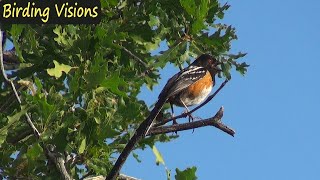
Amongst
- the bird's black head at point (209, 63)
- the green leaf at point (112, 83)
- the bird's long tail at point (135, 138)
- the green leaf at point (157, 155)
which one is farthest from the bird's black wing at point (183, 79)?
the bird's long tail at point (135, 138)

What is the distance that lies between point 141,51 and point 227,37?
1149mm

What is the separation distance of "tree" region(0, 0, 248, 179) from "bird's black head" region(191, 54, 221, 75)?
3.7 inches

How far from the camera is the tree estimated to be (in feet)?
23.1

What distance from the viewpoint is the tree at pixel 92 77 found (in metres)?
7.05

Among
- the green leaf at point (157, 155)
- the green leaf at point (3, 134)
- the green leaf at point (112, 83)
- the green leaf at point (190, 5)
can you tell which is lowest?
the green leaf at point (3, 134)

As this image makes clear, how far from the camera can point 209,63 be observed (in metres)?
8.56

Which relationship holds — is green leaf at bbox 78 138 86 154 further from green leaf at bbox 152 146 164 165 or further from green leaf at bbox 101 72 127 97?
green leaf at bbox 152 146 164 165

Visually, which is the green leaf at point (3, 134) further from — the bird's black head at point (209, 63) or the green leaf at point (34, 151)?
the bird's black head at point (209, 63)

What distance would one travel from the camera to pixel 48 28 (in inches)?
338

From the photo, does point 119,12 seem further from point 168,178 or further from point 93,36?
point 168,178

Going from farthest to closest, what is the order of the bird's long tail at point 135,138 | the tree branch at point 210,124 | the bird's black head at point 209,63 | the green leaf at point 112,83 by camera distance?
the bird's black head at point 209,63 < the green leaf at point 112,83 < the bird's long tail at point 135,138 < the tree branch at point 210,124

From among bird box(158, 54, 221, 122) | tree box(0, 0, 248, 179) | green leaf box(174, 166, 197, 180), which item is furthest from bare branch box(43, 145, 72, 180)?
bird box(158, 54, 221, 122)

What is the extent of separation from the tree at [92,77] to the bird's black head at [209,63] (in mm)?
93

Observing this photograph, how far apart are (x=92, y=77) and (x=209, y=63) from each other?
2.00 m
